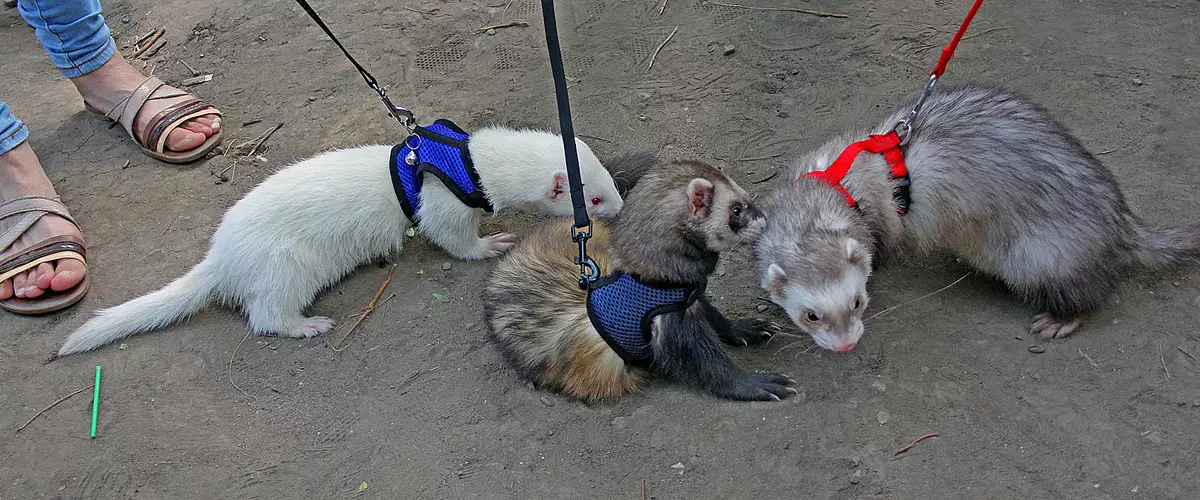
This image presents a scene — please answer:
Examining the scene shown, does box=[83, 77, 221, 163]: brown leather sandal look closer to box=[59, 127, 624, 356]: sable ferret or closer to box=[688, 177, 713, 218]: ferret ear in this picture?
box=[59, 127, 624, 356]: sable ferret

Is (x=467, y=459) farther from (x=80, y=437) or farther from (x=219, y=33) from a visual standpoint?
(x=219, y=33)

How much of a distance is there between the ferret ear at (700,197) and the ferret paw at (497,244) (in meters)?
1.33

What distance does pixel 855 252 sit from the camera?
2887mm

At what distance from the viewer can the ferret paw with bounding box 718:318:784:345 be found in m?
3.31

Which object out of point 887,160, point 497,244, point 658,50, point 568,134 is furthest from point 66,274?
point 887,160

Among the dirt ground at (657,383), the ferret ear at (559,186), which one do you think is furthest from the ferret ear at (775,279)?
the ferret ear at (559,186)

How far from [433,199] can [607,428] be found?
1.42 m

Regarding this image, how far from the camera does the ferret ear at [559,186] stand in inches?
141

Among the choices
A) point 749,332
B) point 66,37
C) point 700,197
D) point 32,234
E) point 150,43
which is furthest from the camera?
point 150,43

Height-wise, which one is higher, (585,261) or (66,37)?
(585,261)

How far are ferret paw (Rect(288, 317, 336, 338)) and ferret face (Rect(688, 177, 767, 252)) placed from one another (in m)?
1.77

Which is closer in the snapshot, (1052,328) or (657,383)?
(1052,328)

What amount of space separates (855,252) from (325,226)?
235 cm

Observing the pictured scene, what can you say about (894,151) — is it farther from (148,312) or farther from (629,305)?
(148,312)
